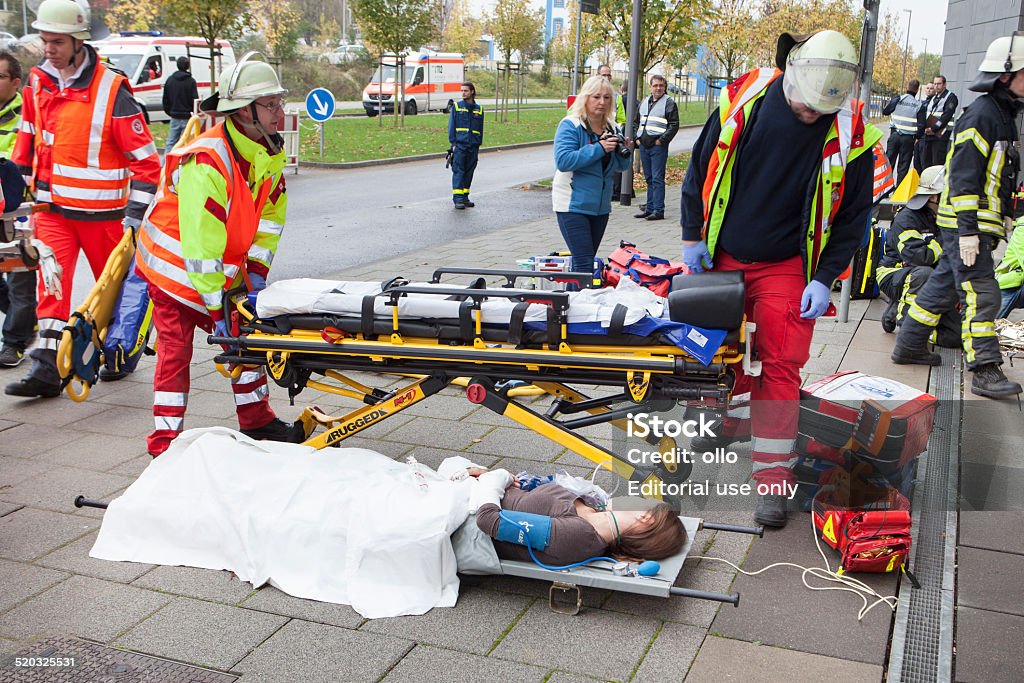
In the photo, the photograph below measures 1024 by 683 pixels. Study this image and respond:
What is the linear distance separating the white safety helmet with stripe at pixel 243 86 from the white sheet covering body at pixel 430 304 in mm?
868

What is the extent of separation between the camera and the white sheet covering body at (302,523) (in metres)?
3.67

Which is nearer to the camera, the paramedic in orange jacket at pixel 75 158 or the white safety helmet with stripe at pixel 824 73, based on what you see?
the white safety helmet with stripe at pixel 824 73

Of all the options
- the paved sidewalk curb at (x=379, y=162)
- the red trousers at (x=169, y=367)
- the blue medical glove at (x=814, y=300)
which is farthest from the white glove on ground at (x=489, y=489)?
the paved sidewalk curb at (x=379, y=162)

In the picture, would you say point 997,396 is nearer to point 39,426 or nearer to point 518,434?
point 518,434

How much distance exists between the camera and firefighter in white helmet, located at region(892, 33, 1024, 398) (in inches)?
237

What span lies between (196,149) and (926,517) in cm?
370

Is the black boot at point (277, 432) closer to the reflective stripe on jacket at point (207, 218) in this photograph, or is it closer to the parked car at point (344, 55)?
the reflective stripe on jacket at point (207, 218)

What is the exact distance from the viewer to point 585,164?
7.33 m

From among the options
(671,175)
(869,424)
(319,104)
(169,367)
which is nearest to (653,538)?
(869,424)

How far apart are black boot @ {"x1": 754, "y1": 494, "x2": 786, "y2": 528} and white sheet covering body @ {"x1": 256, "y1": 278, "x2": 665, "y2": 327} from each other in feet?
3.24

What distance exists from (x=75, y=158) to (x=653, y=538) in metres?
4.37

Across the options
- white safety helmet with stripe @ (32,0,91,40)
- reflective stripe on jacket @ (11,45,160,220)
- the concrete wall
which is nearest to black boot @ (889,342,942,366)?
reflective stripe on jacket @ (11,45,160,220)

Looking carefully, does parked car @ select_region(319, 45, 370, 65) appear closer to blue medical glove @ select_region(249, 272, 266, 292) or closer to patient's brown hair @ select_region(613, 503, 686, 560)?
blue medical glove @ select_region(249, 272, 266, 292)

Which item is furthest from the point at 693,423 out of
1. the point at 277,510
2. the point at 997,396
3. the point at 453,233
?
the point at 453,233
